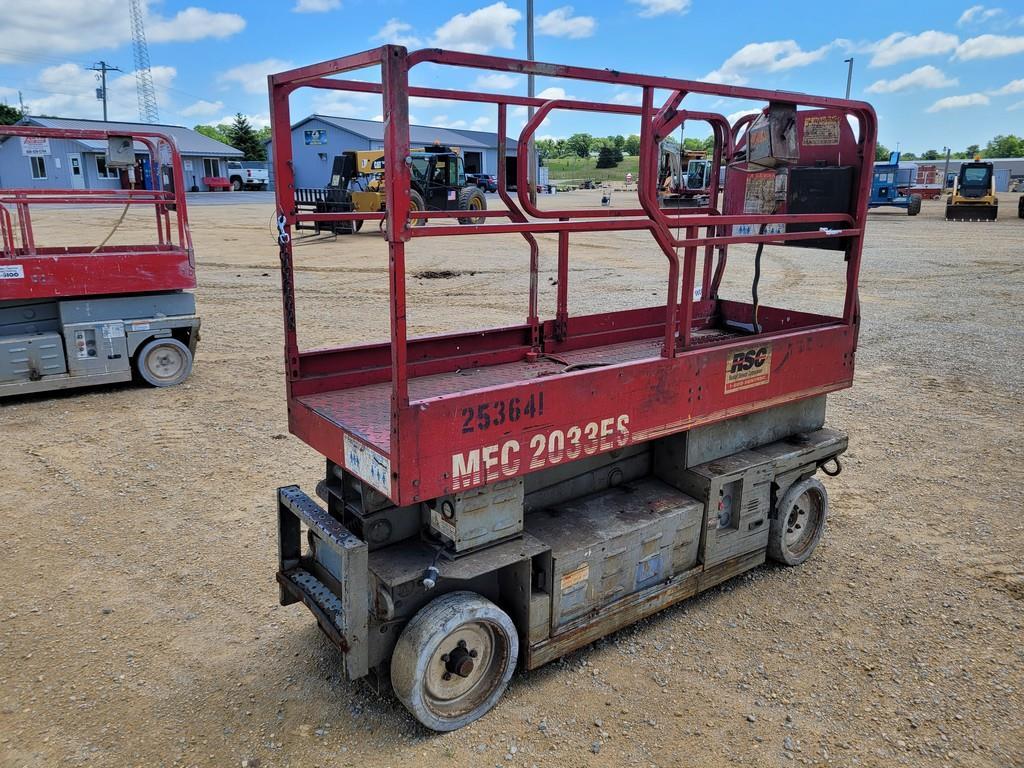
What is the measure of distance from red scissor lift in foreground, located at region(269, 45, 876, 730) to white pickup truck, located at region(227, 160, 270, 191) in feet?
156

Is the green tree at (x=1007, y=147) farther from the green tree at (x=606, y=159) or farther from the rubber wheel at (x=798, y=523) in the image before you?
the rubber wheel at (x=798, y=523)

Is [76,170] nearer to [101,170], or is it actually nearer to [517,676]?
[101,170]

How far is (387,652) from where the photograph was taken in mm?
3236

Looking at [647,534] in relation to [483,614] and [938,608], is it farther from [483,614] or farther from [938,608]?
[938,608]

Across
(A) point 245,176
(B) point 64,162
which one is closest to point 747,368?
(B) point 64,162

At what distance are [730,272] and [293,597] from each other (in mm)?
13858

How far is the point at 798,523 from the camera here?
15.3 feet


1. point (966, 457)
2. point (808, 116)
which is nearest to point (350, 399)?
point (808, 116)

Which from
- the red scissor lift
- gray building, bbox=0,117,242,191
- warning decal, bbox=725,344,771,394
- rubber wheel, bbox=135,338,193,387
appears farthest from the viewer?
gray building, bbox=0,117,242,191

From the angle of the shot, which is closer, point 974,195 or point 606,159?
point 974,195

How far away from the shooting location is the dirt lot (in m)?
3.12

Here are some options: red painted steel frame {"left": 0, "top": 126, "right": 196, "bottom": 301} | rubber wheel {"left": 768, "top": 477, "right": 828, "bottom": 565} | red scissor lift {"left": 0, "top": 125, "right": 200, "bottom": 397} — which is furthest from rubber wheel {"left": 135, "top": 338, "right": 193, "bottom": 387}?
rubber wheel {"left": 768, "top": 477, "right": 828, "bottom": 565}

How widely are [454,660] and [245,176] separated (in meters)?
49.4

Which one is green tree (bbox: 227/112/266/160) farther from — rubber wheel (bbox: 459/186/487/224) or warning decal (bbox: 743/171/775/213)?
warning decal (bbox: 743/171/775/213)
